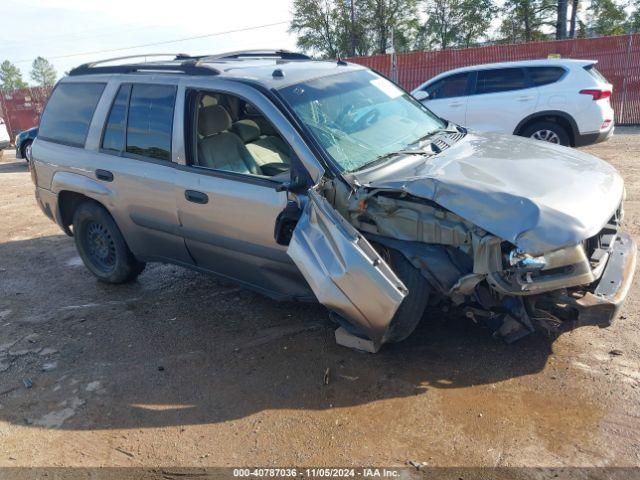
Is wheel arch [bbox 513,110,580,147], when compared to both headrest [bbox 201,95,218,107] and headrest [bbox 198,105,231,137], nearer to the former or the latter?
headrest [bbox 198,105,231,137]

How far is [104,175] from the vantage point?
4.63m

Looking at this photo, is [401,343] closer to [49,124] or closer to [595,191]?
[595,191]

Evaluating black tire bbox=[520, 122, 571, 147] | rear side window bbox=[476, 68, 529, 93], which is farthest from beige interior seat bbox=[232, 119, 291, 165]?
rear side window bbox=[476, 68, 529, 93]

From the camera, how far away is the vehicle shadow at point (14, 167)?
13753mm

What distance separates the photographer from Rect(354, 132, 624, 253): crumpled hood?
2.80 meters

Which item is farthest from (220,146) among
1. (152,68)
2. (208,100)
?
(152,68)

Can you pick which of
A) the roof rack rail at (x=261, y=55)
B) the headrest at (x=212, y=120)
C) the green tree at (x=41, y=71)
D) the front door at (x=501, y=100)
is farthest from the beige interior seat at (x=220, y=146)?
the green tree at (x=41, y=71)

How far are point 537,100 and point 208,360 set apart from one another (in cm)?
712

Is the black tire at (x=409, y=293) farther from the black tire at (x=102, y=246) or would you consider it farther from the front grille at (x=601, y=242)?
the black tire at (x=102, y=246)

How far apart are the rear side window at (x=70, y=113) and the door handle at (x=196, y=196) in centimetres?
146

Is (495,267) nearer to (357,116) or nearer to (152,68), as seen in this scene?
(357,116)

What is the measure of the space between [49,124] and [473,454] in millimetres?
4790

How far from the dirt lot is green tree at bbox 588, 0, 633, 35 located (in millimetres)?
37821

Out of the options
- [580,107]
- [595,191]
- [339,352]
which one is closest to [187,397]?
[339,352]
